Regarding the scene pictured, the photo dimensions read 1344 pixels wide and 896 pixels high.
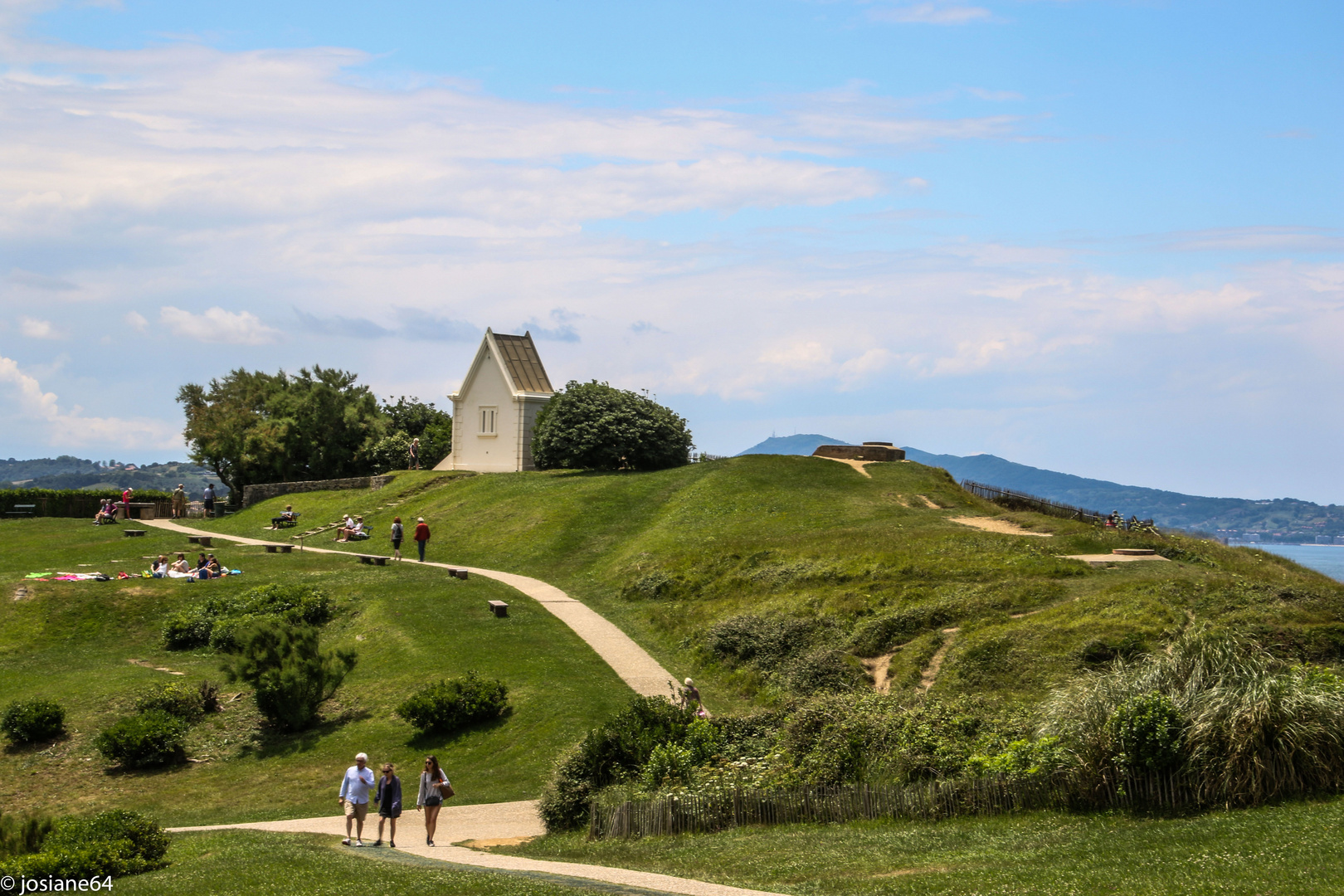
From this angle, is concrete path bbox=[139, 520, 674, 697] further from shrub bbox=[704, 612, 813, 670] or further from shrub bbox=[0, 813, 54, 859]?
shrub bbox=[0, 813, 54, 859]

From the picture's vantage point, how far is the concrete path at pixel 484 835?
1319cm

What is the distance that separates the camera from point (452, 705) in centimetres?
2455

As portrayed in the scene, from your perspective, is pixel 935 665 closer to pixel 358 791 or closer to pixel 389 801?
pixel 389 801

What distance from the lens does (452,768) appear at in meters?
23.0

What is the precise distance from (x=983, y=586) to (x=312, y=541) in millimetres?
33864

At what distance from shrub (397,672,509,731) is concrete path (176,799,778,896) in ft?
11.8

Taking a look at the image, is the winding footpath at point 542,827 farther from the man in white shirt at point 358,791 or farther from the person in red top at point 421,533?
the person in red top at point 421,533

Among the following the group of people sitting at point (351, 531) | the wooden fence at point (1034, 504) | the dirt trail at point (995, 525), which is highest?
the wooden fence at point (1034, 504)

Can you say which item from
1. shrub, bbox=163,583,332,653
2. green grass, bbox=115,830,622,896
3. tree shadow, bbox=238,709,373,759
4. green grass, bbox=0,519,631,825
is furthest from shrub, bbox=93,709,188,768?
green grass, bbox=115,830,622,896

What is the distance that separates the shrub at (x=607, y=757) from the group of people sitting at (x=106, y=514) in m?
45.8

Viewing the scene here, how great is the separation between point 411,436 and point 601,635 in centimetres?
4538

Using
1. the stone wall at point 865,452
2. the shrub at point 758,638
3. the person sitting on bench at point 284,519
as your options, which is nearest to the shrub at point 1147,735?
the shrub at point 758,638

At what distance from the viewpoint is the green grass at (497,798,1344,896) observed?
11062mm

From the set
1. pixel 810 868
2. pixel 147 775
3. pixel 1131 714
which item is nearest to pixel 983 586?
pixel 1131 714
